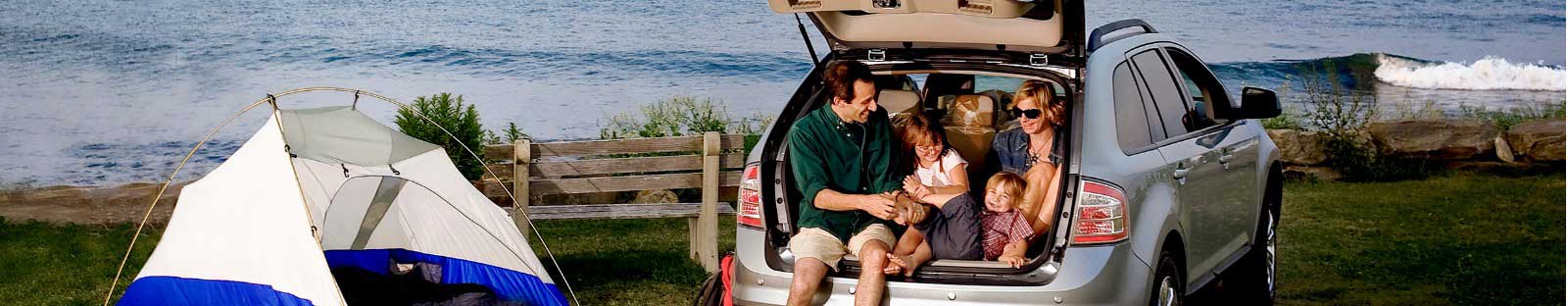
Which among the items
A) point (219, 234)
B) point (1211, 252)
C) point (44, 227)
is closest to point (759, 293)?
point (1211, 252)

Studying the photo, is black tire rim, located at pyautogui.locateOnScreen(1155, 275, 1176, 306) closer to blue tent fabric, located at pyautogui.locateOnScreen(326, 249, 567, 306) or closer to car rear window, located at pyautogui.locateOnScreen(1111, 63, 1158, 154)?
car rear window, located at pyautogui.locateOnScreen(1111, 63, 1158, 154)

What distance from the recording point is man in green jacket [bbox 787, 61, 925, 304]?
16.3ft

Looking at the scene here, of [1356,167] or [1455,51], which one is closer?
[1356,167]

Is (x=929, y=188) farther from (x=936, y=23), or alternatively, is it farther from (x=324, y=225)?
(x=324, y=225)

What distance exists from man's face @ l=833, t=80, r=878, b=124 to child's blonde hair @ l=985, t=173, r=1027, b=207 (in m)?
0.45

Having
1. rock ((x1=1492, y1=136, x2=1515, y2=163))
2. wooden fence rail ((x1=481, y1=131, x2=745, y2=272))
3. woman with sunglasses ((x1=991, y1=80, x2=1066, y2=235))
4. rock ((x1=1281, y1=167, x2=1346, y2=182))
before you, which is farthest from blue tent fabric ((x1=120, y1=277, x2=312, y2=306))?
→ rock ((x1=1492, y1=136, x2=1515, y2=163))

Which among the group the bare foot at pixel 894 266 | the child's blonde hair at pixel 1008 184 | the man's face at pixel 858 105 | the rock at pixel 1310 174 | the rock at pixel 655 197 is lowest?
the rock at pixel 1310 174

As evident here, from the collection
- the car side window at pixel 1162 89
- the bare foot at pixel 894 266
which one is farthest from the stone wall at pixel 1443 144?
the bare foot at pixel 894 266

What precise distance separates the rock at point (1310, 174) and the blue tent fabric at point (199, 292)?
869cm

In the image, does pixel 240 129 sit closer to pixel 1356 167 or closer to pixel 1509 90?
pixel 1356 167

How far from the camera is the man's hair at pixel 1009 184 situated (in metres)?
5.07

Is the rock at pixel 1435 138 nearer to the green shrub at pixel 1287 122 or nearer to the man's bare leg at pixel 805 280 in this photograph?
the green shrub at pixel 1287 122

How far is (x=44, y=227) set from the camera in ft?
34.6

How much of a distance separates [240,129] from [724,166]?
421 inches
